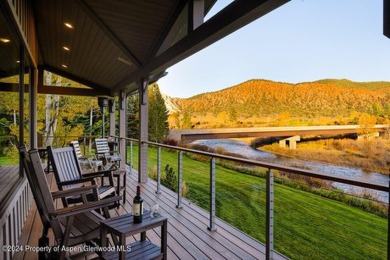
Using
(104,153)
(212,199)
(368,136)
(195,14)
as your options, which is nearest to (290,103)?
(368,136)

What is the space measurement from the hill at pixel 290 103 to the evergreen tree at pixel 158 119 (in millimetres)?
4676

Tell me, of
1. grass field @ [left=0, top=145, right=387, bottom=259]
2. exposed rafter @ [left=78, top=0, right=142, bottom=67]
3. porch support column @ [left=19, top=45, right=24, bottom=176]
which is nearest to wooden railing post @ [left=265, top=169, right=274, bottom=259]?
grass field @ [left=0, top=145, right=387, bottom=259]

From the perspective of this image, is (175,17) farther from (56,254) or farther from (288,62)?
(288,62)

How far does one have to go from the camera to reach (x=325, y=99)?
8.46 metres

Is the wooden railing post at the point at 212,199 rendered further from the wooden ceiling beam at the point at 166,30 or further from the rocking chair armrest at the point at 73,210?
the wooden ceiling beam at the point at 166,30

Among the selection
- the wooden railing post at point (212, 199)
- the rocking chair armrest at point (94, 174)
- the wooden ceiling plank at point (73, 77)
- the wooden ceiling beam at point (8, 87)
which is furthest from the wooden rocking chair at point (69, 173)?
the wooden ceiling plank at point (73, 77)

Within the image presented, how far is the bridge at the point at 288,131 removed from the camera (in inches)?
296

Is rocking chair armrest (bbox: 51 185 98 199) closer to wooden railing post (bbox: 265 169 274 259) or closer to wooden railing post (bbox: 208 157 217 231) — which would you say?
wooden railing post (bbox: 208 157 217 231)

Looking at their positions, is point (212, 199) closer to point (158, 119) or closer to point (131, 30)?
point (131, 30)

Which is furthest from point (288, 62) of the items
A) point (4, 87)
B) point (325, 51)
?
point (4, 87)

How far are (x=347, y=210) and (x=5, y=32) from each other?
723 cm

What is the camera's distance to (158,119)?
17.2m

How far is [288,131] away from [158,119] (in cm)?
993

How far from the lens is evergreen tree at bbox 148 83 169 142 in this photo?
56.1ft
